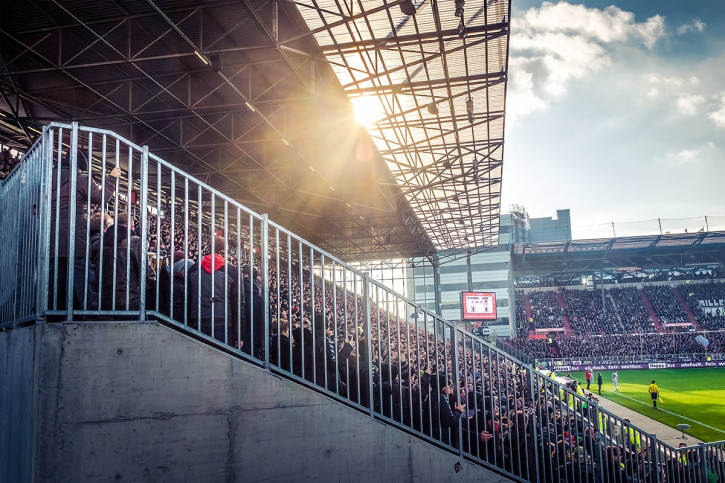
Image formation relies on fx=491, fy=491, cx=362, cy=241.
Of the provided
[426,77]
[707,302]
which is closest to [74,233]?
[426,77]

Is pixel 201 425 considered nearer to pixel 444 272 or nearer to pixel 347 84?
pixel 347 84

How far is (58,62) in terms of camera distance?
415 inches

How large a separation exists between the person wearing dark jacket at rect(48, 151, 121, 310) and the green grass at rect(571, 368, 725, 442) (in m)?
17.9

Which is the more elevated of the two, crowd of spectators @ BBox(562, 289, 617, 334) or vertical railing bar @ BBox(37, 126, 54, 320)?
vertical railing bar @ BBox(37, 126, 54, 320)

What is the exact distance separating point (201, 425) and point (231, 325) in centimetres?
108

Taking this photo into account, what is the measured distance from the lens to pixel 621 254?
5338 centimetres

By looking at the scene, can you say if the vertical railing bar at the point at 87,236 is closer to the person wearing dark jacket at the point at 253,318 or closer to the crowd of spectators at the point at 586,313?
the person wearing dark jacket at the point at 253,318

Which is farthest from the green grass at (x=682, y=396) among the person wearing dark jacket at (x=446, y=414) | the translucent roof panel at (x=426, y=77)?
the person wearing dark jacket at (x=446, y=414)

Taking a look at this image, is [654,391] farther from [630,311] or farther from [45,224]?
[630,311]

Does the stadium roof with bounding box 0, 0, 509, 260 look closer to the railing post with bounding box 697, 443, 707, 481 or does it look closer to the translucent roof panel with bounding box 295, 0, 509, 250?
the translucent roof panel with bounding box 295, 0, 509, 250

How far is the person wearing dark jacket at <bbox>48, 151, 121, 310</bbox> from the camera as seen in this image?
3762 millimetres

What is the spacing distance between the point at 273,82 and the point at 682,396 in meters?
23.9

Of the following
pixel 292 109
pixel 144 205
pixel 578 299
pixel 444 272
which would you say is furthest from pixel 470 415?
pixel 578 299

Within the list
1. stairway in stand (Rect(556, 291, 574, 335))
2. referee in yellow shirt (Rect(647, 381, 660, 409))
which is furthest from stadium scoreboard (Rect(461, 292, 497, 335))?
stairway in stand (Rect(556, 291, 574, 335))
